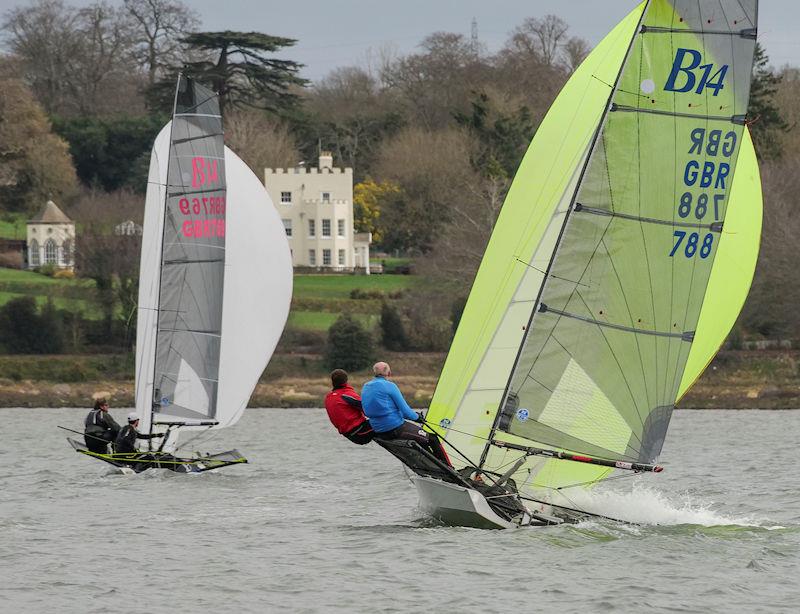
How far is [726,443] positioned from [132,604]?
20758 millimetres

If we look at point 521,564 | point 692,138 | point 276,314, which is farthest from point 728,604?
point 276,314

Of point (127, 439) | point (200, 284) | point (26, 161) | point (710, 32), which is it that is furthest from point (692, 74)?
point (26, 161)

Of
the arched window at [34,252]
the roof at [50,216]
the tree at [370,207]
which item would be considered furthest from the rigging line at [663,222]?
the tree at [370,207]

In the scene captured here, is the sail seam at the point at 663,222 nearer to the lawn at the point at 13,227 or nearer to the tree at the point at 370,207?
the tree at the point at 370,207

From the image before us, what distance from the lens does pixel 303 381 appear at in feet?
169

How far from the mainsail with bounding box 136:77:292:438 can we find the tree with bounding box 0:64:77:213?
195 ft

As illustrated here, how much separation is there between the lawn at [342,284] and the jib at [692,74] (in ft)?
160

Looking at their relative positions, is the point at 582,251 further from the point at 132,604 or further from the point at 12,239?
the point at 12,239

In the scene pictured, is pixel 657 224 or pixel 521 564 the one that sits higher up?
pixel 657 224

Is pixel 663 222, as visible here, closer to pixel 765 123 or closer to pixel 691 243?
pixel 691 243

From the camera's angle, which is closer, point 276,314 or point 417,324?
point 276,314

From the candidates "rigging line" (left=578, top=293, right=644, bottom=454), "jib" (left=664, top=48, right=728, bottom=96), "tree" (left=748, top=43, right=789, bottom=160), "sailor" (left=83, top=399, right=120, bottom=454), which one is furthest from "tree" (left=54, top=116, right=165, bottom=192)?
"jib" (left=664, top=48, right=728, bottom=96)

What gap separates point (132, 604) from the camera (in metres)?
12.9

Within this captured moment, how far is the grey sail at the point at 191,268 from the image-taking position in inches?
970
